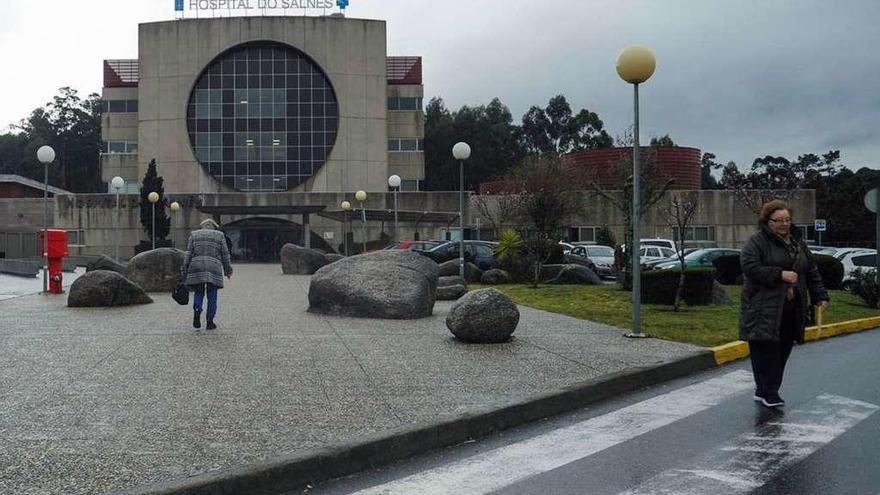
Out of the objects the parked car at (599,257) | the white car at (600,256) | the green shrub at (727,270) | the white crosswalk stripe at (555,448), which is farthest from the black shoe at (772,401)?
the white car at (600,256)

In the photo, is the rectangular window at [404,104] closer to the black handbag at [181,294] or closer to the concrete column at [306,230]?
the concrete column at [306,230]

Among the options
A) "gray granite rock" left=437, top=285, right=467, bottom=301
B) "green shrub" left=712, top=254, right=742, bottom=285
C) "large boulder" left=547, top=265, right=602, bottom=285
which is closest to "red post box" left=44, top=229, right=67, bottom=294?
"gray granite rock" left=437, top=285, right=467, bottom=301

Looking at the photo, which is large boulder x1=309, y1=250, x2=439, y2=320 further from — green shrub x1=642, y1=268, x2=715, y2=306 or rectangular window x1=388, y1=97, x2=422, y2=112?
rectangular window x1=388, y1=97, x2=422, y2=112

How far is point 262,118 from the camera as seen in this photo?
211 feet

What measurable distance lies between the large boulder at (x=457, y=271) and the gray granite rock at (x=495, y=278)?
1.58 ft

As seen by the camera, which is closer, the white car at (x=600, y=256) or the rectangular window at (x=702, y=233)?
the white car at (x=600, y=256)

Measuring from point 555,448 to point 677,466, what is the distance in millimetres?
890

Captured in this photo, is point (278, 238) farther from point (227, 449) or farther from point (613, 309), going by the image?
point (227, 449)

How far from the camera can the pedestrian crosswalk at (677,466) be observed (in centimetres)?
469

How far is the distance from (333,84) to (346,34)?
4.20 m

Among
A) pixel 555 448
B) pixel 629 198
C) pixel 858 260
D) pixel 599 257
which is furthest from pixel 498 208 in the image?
pixel 555 448

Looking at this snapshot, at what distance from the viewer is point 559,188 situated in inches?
1582

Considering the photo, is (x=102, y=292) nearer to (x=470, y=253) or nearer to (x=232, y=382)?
(x=232, y=382)

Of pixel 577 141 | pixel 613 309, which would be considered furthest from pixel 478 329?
pixel 577 141
